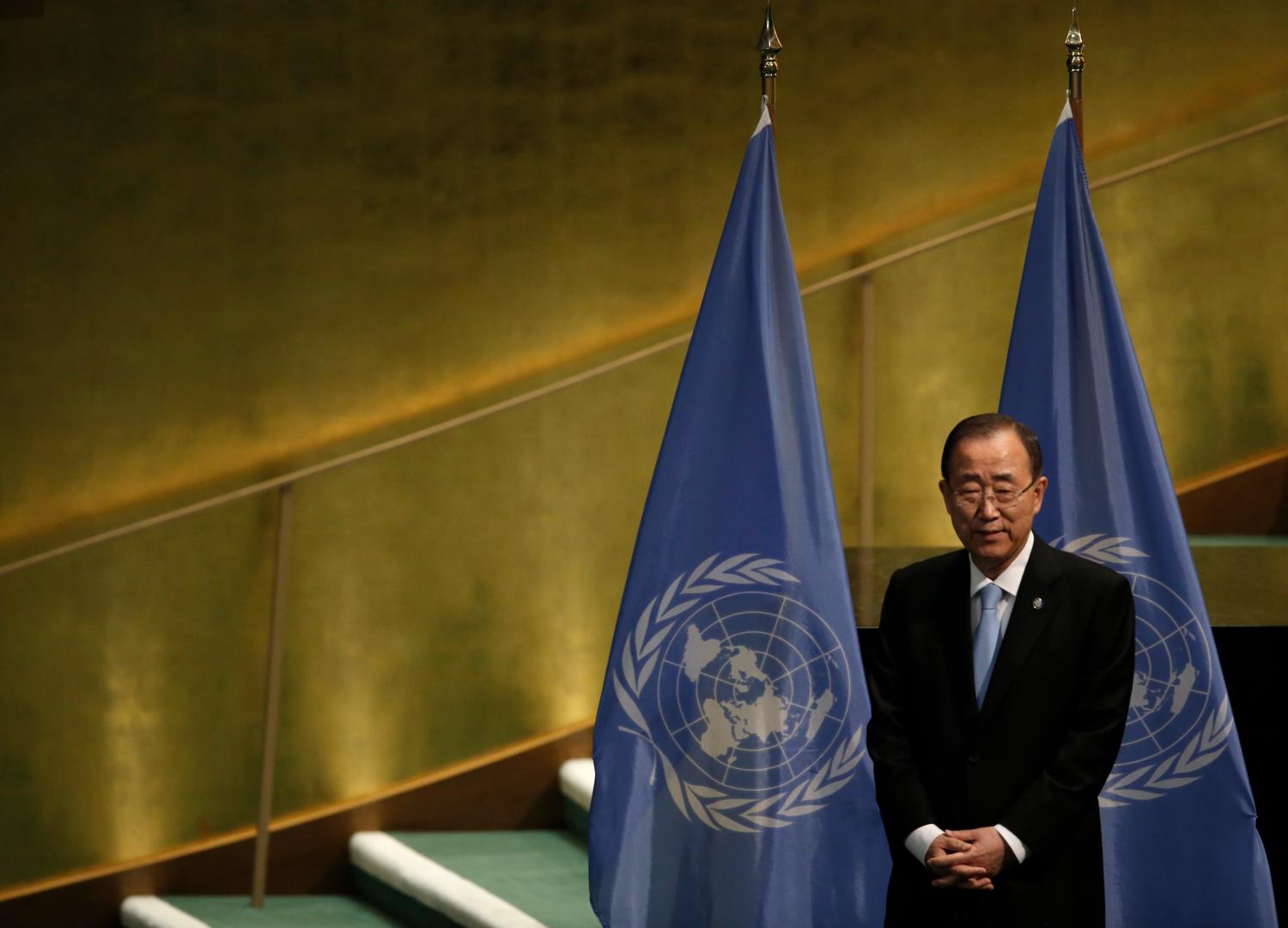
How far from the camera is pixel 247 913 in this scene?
3861mm

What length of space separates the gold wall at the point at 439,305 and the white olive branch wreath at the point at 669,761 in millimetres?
1441

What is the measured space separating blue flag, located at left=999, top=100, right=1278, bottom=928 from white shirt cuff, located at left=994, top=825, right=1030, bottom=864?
91cm

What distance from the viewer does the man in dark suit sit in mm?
1960

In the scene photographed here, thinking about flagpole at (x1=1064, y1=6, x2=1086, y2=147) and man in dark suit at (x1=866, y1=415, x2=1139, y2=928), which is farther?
flagpole at (x1=1064, y1=6, x2=1086, y2=147)

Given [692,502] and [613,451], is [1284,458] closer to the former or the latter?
[613,451]

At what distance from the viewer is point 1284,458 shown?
172 inches

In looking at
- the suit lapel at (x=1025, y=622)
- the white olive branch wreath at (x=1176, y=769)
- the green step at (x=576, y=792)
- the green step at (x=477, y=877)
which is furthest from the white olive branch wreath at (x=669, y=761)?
the green step at (x=576, y=792)

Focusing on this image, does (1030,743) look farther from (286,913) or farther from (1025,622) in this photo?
(286,913)

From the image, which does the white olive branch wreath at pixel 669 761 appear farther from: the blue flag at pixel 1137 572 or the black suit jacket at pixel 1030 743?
the black suit jacket at pixel 1030 743

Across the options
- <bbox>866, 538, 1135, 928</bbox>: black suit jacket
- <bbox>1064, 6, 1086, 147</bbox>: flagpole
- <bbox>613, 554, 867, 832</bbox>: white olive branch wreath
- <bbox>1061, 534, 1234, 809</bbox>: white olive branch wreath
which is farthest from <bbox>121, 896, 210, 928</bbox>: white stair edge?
<bbox>1064, 6, 1086, 147</bbox>: flagpole

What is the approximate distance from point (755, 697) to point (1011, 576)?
815 mm

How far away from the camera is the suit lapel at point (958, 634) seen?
202 centimetres

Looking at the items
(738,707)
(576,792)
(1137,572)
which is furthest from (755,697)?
(576,792)

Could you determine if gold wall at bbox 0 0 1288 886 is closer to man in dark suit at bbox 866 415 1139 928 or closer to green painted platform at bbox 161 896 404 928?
green painted platform at bbox 161 896 404 928
